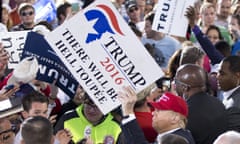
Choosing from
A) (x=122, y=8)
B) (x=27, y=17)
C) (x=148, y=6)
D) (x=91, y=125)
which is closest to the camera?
(x=91, y=125)

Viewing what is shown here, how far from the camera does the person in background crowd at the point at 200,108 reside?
298 inches

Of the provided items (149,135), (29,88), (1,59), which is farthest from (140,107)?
(1,59)

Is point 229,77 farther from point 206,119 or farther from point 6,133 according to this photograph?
point 6,133

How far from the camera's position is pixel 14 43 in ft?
32.6

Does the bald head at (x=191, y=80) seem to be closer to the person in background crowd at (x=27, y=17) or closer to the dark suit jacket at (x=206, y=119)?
the dark suit jacket at (x=206, y=119)

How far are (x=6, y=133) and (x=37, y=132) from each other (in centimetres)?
114

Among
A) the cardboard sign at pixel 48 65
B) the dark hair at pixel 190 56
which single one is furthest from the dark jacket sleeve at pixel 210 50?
the cardboard sign at pixel 48 65

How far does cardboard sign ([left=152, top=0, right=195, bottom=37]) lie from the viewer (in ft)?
35.8

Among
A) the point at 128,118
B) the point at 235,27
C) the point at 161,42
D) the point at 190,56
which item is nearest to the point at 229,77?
the point at 190,56

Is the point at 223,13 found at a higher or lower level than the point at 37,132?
lower

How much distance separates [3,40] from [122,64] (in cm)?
261

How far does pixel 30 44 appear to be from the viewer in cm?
927

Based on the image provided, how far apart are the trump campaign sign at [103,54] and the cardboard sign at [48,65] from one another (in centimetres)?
117

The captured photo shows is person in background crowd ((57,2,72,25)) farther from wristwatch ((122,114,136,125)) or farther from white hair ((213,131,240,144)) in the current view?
white hair ((213,131,240,144))
